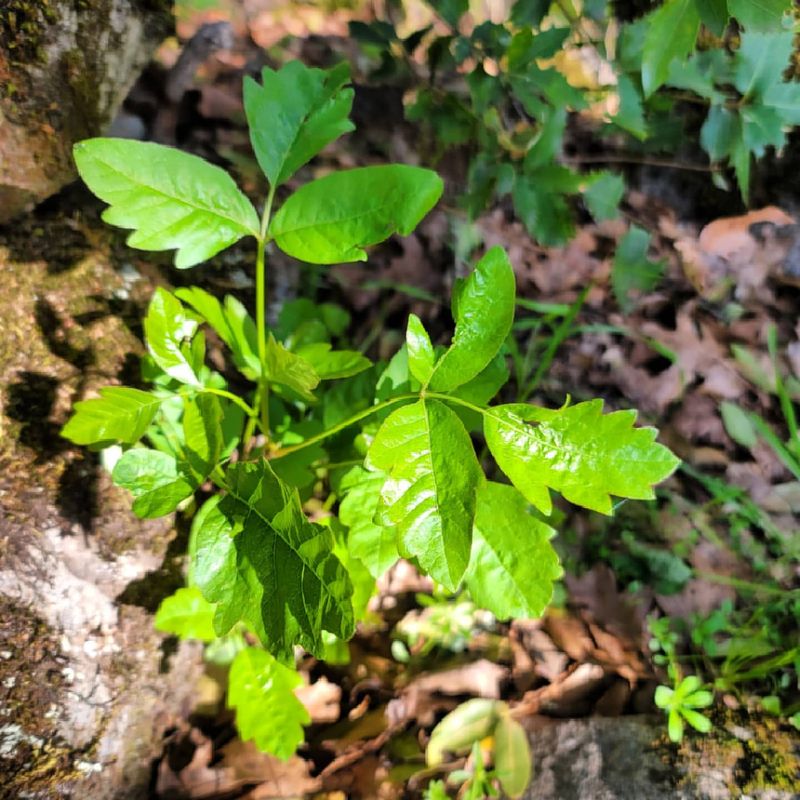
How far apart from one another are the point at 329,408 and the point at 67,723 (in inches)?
35.2

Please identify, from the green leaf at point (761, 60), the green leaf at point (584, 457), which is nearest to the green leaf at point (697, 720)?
the green leaf at point (584, 457)

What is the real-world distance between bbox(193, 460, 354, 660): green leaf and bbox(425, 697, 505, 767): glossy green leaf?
78 centimetres

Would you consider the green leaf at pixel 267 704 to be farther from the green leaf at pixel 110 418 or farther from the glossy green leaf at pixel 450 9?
the glossy green leaf at pixel 450 9

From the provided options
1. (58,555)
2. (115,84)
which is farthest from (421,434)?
(115,84)

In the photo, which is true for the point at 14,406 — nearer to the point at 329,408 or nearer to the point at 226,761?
the point at 329,408

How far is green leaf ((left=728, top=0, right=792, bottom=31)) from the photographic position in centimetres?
103

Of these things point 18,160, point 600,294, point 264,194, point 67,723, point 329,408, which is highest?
point 18,160

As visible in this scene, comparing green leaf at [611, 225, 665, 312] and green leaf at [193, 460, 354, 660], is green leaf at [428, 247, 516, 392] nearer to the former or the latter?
green leaf at [193, 460, 354, 660]

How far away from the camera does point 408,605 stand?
177cm

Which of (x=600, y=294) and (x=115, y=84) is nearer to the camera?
(x=115, y=84)

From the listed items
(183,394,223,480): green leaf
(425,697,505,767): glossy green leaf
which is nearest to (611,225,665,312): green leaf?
(425,697,505,767): glossy green leaf

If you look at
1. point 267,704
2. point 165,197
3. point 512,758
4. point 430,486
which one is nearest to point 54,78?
point 165,197

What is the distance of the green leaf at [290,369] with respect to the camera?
0.99 metres

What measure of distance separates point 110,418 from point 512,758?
3.98 feet
